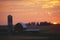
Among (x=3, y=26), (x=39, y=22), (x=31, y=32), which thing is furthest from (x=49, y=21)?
(x=3, y=26)

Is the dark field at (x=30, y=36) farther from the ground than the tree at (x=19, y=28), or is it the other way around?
the tree at (x=19, y=28)

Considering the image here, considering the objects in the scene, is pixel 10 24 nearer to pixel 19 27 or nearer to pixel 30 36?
pixel 19 27

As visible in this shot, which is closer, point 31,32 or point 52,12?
point 31,32

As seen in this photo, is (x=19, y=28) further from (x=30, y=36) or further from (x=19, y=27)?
(x=30, y=36)

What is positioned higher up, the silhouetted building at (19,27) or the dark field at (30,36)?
the silhouetted building at (19,27)

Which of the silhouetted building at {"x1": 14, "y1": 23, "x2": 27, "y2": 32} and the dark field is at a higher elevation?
the silhouetted building at {"x1": 14, "y1": 23, "x2": 27, "y2": 32}

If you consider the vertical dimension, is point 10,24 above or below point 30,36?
above

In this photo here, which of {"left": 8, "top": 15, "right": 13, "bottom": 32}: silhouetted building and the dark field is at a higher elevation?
{"left": 8, "top": 15, "right": 13, "bottom": 32}: silhouetted building

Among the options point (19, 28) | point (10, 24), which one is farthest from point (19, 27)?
point (10, 24)

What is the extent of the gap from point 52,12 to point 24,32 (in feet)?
1.42

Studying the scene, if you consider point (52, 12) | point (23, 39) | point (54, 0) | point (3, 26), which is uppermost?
point (54, 0)

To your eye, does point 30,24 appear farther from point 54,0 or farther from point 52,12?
point 54,0

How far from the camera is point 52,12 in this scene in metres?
2.35

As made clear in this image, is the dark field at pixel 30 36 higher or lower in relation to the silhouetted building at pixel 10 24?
lower
